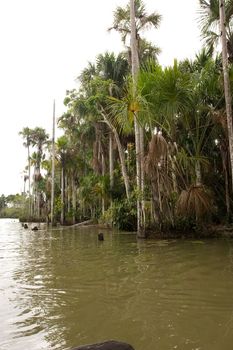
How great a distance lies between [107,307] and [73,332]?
1.07 meters

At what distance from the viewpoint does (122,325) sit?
4410 millimetres

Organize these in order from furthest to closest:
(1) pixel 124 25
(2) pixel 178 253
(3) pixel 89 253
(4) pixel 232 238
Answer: (1) pixel 124 25 → (4) pixel 232 238 → (3) pixel 89 253 → (2) pixel 178 253

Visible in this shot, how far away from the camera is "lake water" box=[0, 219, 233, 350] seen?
402cm

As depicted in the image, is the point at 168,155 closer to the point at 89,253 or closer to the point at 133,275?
the point at 89,253

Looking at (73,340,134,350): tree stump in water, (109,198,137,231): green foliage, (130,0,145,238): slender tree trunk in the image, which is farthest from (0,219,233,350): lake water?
(109,198,137,231): green foliage

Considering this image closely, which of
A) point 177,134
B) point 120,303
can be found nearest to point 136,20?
point 177,134

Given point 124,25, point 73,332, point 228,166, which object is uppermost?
point 124,25

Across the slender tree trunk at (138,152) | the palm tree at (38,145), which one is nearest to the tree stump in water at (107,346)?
the slender tree trunk at (138,152)

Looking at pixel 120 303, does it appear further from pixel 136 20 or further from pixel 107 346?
pixel 136 20

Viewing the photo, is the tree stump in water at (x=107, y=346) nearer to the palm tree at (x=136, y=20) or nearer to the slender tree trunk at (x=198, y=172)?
the slender tree trunk at (x=198, y=172)

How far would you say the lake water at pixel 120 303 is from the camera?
4.02 metres

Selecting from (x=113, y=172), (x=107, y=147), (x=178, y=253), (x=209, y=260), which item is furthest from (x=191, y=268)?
(x=107, y=147)

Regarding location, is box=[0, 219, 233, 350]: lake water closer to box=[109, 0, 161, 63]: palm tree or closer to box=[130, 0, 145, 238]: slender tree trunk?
box=[130, 0, 145, 238]: slender tree trunk

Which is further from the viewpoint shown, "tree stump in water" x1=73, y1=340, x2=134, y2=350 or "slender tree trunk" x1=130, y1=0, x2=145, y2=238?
"slender tree trunk" x1=130, y1=0, x2=145, y2=238
